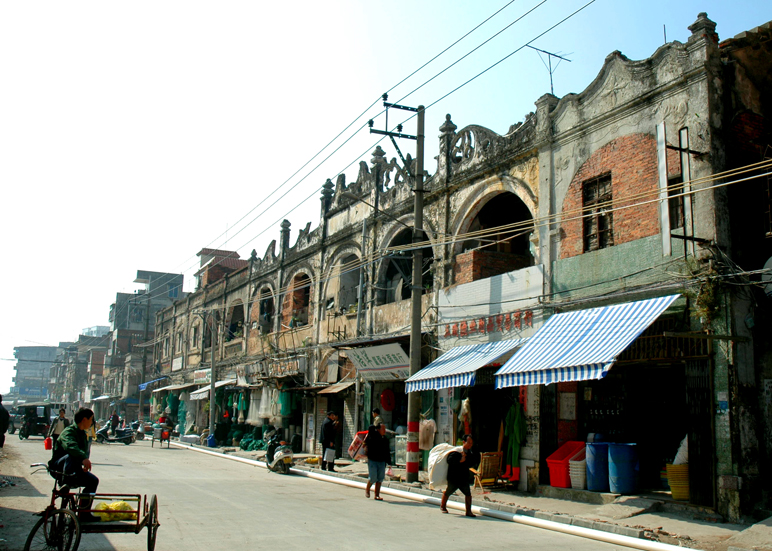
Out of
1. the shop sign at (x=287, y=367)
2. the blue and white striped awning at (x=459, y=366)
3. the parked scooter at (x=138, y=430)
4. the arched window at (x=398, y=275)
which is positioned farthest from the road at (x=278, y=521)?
the parked scooter at (x=138, y=430)

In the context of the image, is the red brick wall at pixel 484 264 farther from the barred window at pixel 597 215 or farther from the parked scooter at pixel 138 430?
the parked scooter at pixel 138 430

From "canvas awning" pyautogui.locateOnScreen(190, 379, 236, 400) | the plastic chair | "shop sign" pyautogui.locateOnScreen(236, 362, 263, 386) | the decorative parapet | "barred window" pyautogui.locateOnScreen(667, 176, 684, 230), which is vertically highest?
the decorative parapet

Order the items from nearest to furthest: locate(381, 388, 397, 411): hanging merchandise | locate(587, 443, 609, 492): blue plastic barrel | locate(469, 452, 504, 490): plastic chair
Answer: locate(587, 443, 609, 492): blue plastic barrel
locate(469, 452, 504, 490): plastic chair
locate(381, 388, 397, 411): hanging merchandise

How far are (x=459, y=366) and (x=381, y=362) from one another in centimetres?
548

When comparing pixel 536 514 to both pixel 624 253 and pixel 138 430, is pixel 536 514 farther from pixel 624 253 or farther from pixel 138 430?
pixel 138 430

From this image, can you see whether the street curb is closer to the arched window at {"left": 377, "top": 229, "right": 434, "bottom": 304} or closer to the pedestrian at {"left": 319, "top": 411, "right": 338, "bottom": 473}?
the pedestrian at {"left": 319, "top": 411, "right": 338, "bottom": 473}

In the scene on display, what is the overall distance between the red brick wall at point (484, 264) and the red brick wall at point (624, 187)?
9.76ft

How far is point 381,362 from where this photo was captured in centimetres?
2000

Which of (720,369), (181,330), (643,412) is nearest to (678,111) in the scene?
(720,369)

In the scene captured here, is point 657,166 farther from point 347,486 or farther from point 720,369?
point 347,486

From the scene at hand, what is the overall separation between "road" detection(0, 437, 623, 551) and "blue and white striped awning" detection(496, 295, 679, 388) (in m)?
2.53

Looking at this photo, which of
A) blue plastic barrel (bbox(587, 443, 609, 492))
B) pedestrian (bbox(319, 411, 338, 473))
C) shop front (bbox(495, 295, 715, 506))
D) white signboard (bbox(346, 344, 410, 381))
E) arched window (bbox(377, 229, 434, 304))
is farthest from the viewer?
arched window (bbox(377, 229, 434, 304))

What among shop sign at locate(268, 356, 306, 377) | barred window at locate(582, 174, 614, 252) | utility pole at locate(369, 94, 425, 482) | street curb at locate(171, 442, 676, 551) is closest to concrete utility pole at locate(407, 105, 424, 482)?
utility pole at locate(369, 94, 425, 482)

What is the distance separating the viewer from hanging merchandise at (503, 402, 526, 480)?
47.3 feet
